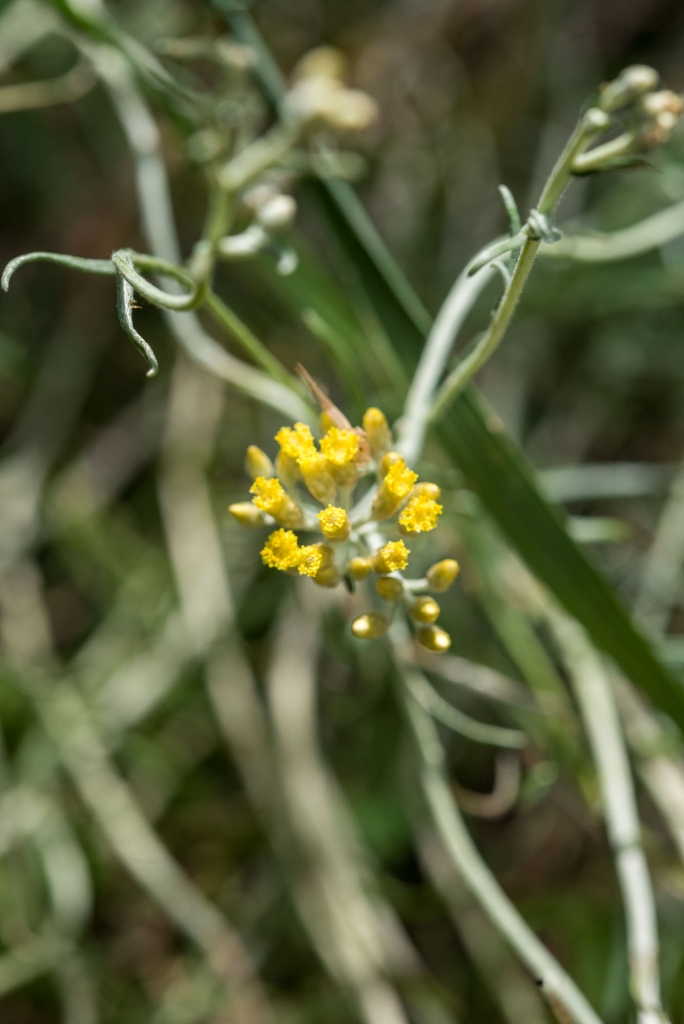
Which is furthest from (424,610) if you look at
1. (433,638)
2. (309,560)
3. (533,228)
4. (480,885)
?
(480,885)

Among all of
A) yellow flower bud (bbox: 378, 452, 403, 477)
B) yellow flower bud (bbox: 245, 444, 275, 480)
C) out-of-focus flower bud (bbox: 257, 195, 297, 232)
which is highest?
out-of-focus flower bud (bbox: 257, 195, 297, 232)

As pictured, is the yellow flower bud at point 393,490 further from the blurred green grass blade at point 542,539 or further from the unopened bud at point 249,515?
the blurred green grass blade at point 542,539

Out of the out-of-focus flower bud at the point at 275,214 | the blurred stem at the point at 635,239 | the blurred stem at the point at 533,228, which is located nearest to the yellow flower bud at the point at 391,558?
the blurred stem at the point at 533,228

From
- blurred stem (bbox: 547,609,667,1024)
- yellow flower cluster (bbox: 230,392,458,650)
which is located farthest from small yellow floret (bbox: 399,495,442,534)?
blurred stem (bbox: 547,609,667,1024)

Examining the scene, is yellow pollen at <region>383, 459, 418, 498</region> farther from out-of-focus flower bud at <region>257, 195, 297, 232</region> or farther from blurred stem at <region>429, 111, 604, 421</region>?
out-of-focus flower bud at <region>257, 195, 297, 232</region>

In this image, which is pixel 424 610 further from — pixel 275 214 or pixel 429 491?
pixel 275 214

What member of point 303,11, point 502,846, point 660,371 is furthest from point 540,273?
point 502,846
